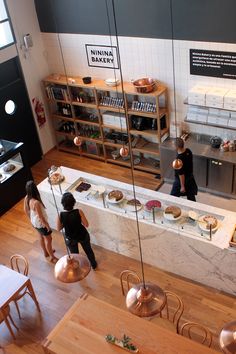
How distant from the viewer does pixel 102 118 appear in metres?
8.35

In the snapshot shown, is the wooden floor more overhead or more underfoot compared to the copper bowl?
more underfoot

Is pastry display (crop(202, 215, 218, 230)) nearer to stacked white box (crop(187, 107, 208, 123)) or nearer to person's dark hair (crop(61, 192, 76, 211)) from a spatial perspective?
person's dark hair (crop(61, 192, 76, 211))

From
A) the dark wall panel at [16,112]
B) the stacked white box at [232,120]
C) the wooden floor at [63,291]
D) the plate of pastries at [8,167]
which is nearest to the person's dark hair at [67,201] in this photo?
the wooden floor at [63,291]

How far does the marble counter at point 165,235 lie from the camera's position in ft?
17.4

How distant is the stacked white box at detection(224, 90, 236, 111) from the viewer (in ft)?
21.5

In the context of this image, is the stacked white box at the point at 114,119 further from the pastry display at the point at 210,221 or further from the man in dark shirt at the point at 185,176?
the pastry display at the point at 210,221

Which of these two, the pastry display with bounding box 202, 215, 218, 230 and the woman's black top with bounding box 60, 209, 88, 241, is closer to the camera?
the pastry display with bounding box 202, 215, 218, 230

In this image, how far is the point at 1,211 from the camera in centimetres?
766

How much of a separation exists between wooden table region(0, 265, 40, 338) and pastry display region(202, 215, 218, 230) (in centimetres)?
244

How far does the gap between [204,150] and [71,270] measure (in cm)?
428

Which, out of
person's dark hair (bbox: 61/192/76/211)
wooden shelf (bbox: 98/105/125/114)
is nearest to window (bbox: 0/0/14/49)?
wooden shelf (bbox: 98/105/125/114)

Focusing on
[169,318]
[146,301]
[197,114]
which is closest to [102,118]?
[197,114]

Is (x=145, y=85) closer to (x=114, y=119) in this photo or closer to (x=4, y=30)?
(x=114, y=119)

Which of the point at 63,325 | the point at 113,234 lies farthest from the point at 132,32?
the point at 63,325
